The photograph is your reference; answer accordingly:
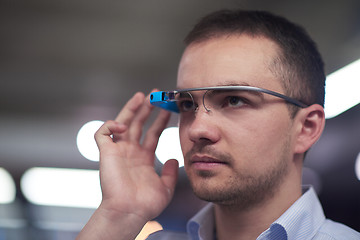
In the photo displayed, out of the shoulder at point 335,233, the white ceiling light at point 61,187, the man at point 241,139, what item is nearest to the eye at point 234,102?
the man at point 241,139

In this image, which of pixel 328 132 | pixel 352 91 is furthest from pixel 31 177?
pixel 352 91

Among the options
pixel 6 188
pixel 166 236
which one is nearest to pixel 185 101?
pixel 166 236

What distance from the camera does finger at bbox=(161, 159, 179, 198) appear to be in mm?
1885

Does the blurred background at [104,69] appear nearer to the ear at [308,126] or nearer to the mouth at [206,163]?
the ear at [308,126]

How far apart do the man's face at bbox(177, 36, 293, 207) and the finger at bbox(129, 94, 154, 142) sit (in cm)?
46

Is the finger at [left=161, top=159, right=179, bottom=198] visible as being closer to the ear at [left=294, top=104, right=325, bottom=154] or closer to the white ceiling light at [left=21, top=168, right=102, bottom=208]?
the ear at [left=294, top=104, right=325, bottom=154]

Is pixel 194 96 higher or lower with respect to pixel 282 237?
higher

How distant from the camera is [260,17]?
174 centimetres

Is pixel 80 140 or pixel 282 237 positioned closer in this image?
pixel 282 237

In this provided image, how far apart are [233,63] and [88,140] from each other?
337 centimetres

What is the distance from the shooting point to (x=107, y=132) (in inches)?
69.8

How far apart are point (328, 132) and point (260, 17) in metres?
2.26

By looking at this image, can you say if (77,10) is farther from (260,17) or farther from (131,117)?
(260,17)

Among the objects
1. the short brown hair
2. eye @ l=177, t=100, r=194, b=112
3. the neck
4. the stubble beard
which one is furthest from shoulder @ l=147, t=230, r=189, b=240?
the short brown hair
